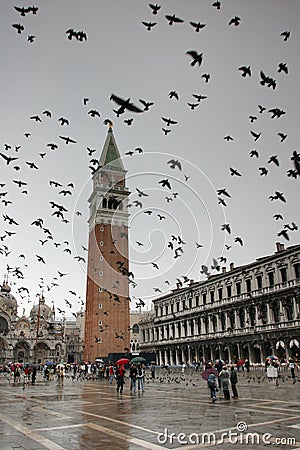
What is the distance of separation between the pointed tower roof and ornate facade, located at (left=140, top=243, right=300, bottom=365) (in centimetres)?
3040

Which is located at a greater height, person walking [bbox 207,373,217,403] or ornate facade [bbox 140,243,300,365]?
ornate facade [bbox 140,243,300,365]

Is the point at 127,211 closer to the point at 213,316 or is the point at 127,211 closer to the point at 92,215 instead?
the point at 92,215

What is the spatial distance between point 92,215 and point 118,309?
1946 centimetres

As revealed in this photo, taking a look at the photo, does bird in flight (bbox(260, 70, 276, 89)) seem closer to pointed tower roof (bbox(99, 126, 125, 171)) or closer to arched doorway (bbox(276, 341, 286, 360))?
arched doorway (bbox(276, 341, 286, 360))

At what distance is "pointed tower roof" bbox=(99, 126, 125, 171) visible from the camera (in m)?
86.6

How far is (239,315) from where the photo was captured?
52.2 m

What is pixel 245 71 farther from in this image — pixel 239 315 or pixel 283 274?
pixel 239 315

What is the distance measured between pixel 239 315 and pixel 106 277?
28322 millimetres

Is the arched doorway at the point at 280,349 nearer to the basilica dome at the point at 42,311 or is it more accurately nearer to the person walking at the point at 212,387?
the person walking at the point at 212,387

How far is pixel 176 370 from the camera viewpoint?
1993 inches

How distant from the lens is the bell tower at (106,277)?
229ft

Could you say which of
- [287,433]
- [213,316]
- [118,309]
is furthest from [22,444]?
[118,309]

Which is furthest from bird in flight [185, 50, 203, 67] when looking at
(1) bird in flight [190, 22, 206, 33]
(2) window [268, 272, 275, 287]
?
(2) window [268, 272, 275, 287]

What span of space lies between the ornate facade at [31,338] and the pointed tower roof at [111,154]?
1437 inches
